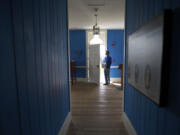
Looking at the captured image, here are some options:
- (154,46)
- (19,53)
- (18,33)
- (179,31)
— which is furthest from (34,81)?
(179,31)

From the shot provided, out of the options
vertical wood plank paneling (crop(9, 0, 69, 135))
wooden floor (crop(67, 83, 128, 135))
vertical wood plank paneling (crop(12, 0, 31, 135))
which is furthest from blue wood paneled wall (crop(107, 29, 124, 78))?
vertical wood plank paneling (crop(12, 0, 31, 135))

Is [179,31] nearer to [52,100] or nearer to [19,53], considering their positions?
[19,53]

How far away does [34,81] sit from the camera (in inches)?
45.3

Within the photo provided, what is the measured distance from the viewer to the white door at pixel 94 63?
227 inches

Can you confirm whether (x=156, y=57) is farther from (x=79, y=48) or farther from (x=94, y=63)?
(x=79, y=48)

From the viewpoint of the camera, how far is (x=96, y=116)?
2.72 metres

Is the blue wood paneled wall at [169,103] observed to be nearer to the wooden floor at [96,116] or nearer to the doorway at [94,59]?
the wooden floor at [96,116]

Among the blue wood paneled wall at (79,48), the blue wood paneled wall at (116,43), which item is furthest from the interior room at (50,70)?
the blue wood paneled wall at (79,48)

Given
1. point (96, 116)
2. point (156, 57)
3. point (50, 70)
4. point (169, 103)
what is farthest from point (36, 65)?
point (96, 116)

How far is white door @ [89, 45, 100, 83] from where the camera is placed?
5.78 m

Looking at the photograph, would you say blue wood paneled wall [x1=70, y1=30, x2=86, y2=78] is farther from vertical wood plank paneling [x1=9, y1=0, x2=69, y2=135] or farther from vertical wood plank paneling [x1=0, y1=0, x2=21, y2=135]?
vertical wood plank paneling [x1=0, y1=0, x2=21, y2=135]

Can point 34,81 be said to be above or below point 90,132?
above

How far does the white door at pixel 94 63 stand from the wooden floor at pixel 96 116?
2.08m

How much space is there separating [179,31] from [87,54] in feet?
18.4
